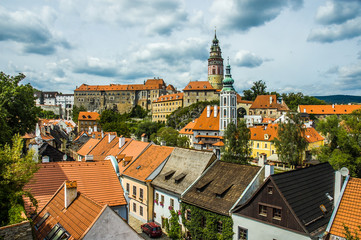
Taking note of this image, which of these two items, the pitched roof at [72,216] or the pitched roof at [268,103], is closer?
the pitched roof at [72,216]

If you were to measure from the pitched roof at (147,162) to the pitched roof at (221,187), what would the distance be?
5986 millimetres

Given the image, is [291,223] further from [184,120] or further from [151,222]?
[184,120]

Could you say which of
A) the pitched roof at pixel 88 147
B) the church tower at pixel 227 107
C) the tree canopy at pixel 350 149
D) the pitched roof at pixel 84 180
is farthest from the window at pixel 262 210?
the church tower at pixel 227 107

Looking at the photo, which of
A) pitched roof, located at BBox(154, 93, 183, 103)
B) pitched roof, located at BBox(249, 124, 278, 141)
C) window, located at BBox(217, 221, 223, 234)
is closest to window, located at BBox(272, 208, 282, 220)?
window, located at BBox(217, 221, 223, 234)

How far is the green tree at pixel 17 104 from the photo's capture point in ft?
72.1

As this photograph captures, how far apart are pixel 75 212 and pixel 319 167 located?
1693 centimetres

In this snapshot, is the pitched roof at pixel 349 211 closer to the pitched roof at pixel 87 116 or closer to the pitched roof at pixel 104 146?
the pitched roof at pixel 104 146

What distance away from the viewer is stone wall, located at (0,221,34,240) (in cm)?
873

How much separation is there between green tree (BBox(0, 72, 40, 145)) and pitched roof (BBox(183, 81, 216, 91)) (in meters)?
92.1

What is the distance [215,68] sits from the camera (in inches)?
5044

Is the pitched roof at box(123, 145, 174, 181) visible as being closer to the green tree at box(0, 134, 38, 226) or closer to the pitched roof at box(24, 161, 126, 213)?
the pitched roof at box(24, 161, 126, 213)

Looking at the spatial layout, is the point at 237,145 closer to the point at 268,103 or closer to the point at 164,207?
the point at 164,207

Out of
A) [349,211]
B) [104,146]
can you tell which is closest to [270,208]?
[349,211]

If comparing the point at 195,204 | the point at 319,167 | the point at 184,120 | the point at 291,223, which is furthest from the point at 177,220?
the point at 184,120
